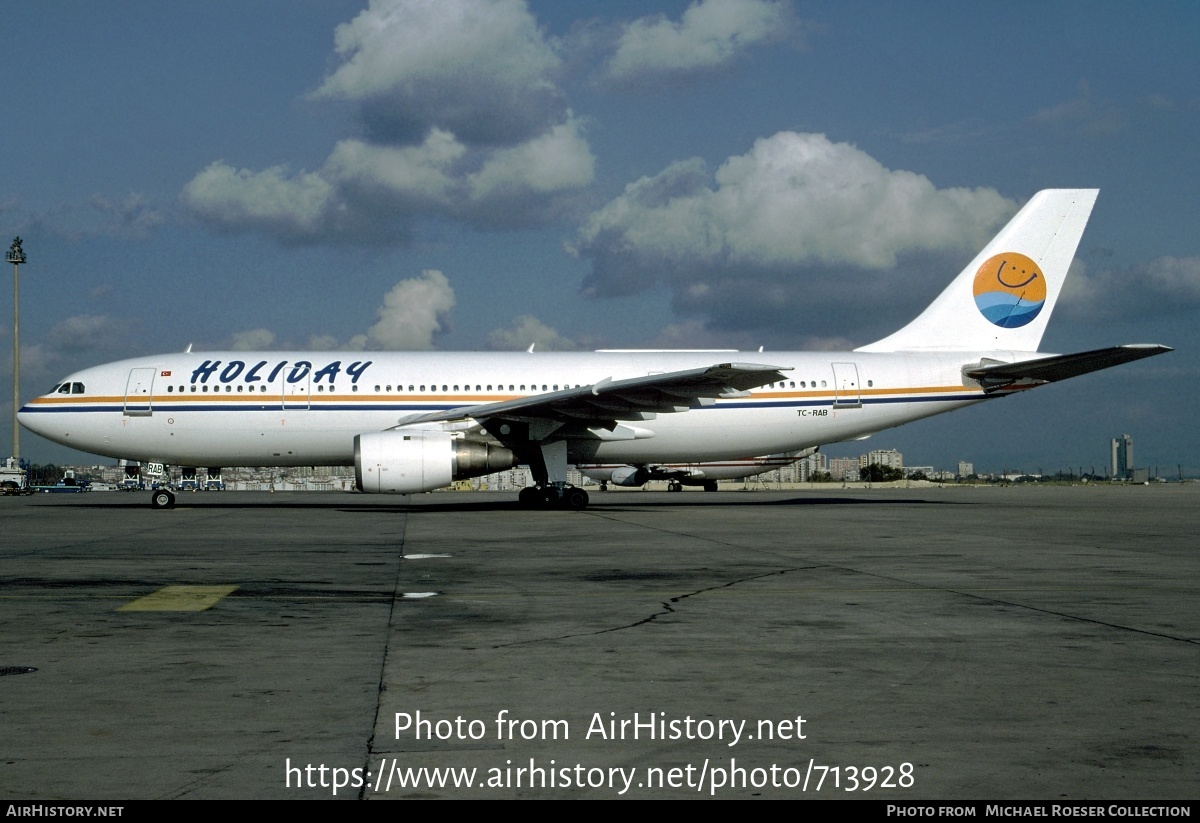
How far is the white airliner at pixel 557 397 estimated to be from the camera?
24.6 metres

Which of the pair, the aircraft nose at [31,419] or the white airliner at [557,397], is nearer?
the white airliner at [557,397]

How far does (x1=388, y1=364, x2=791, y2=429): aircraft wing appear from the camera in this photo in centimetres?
2323

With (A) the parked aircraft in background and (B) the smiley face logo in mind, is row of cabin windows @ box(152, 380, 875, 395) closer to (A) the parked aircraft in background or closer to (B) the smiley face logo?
(B) the smiley face logo

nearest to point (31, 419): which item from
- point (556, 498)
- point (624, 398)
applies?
point (556, 498)

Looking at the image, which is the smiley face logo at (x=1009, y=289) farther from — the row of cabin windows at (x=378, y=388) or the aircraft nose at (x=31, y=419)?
the aircraft nose at (x=31, y=419)

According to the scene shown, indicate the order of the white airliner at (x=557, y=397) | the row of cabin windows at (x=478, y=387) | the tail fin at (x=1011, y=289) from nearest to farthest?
1. the white airliner at (x=557, y=397)
2. the row of cabin windows at (x=478, y=387)
3. the tail fin at (x=1011, y=289)

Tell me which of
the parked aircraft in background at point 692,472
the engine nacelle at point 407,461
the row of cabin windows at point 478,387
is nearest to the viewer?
the engine nacelle at point 407,461

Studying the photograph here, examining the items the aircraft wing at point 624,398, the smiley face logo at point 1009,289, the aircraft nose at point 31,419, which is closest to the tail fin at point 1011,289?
the smiley face logo at point 1009,289

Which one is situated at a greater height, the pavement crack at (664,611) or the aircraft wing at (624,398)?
the aircraft wing at (624,398)

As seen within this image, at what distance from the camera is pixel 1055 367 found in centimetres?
2692

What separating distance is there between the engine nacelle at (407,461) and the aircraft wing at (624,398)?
47.6 inches
